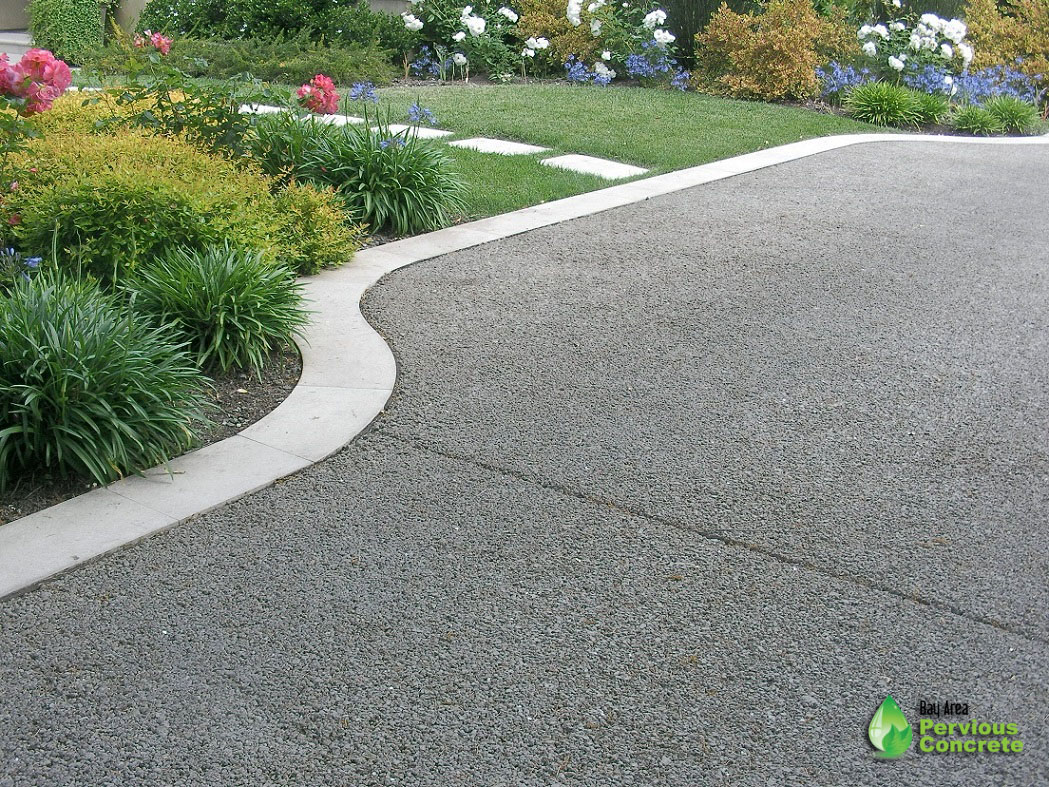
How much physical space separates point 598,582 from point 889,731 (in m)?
1.03

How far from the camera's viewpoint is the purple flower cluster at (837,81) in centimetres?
1392

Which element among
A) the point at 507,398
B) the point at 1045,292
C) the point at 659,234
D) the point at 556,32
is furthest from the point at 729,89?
the point at 507,398

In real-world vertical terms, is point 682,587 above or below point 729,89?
below

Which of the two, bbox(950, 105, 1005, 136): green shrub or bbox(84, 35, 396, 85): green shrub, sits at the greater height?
bbox(84, 35, 396, 85): green shrub

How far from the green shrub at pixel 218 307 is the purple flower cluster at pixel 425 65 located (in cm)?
1014

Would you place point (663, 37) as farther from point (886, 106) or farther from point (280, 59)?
point (280, 59)

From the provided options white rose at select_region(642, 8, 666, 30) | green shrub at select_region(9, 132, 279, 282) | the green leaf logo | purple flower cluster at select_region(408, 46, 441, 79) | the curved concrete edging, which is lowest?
the green leaf logo

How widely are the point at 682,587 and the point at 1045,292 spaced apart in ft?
15.1

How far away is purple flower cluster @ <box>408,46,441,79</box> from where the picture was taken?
577 inches

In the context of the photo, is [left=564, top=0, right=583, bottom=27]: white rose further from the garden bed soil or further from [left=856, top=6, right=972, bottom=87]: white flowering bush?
the garden bed soil

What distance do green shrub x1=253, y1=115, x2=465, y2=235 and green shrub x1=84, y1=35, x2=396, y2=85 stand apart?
19.2 feet

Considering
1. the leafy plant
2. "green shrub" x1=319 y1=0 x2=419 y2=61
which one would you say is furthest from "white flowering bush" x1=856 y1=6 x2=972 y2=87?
the leafy plant

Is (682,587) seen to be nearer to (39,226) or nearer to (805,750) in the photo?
(805,750)

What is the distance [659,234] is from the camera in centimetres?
776
